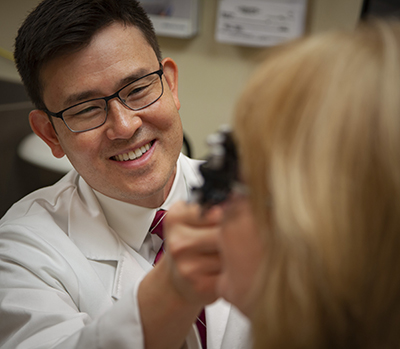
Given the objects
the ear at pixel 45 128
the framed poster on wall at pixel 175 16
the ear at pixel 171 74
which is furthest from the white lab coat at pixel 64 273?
the framed poster on wall at pixel 175 16

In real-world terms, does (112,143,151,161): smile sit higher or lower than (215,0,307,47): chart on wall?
lower

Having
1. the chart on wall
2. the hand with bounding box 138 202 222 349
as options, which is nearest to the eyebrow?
the hand with bounding box 138 202 222 349

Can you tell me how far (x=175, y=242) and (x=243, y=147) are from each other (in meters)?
0.17

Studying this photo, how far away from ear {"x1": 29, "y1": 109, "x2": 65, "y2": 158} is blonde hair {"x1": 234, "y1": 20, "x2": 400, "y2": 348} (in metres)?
0.81

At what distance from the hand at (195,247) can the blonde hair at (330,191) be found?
98 mm

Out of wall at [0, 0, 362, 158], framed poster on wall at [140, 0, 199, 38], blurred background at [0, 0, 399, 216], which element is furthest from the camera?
framed poster on wall at [140, 0, 199, 38]

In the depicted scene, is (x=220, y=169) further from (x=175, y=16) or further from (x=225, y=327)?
(x=175, y=16)

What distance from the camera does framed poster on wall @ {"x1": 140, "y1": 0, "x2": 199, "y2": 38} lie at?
7.36 feet

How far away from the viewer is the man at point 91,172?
92 cm

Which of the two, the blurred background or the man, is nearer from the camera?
the man

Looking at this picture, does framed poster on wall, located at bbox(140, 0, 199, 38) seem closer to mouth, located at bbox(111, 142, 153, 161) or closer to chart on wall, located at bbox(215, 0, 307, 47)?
chart on wall, located at bbox(215, 0, 307, 47)

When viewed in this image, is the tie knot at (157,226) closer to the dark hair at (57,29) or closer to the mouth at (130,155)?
the mouth at (130,155)

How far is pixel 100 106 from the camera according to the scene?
3.20 feet

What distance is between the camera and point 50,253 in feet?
3.21
